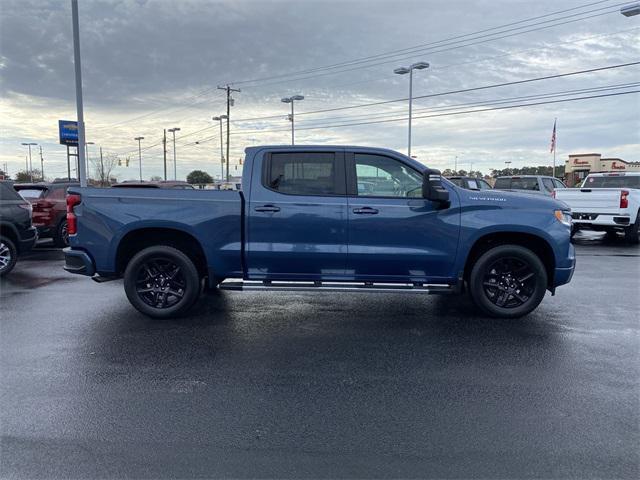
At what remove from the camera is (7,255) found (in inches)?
342

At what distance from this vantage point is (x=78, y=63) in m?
14.6

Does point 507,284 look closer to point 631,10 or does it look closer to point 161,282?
point 161,282

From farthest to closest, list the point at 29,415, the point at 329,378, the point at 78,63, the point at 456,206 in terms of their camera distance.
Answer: the point at 78,63
the point at 456,206
the point at 329,378
the point at 29,415

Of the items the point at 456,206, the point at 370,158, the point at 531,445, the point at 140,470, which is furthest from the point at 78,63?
the point at 531,445

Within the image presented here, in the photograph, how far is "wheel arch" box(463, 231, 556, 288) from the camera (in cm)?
575

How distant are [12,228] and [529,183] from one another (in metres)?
16.2

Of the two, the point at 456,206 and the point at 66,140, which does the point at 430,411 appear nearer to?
the point at 456,206

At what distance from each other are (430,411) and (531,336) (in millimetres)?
2283

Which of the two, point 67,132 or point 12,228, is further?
point 67,132

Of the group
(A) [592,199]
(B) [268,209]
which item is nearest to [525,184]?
(A) [592,199]

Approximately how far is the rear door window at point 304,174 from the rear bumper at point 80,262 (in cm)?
234

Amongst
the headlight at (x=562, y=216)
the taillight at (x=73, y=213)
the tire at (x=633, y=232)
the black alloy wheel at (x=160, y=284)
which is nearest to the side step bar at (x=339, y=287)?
the black alloy wheel at (x=160, y=284)

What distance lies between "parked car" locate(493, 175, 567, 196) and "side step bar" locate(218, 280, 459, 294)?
506 inches

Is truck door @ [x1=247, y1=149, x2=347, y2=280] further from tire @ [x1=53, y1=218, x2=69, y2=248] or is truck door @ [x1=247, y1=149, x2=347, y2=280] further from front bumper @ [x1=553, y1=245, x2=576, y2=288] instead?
tire @ [x1=53, y1=218, x2=69, y2=248]
